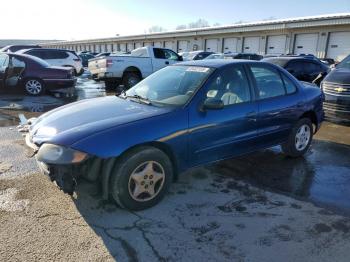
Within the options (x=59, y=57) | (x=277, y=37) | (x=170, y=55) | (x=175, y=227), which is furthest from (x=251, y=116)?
(x=277, y=37)

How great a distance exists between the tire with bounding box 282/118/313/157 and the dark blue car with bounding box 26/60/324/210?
0.03 meters

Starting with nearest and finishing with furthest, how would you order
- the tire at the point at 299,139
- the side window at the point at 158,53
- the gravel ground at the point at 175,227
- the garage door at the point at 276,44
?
the gravel ground at the point at 175,227, the tire at the point at 299,139, the side window at the point at 158,53, the garage door at the point at 276,44

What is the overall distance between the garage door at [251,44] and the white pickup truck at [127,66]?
25.2 meters

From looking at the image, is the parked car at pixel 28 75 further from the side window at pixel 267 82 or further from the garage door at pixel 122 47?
the garage door at pixel 122 47

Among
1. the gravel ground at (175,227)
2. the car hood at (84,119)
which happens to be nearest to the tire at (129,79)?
the car hood at (84,119)

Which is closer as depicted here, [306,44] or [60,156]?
[60,156]

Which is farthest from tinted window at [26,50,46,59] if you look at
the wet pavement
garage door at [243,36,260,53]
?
garage door at [243,36,260,53]

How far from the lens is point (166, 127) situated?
12.3 feet

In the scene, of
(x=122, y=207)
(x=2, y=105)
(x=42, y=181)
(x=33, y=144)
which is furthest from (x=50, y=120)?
(x=2, y=105)

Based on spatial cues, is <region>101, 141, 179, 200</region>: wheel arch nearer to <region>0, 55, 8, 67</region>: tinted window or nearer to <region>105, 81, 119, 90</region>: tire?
<region>0, 55, 8, 67</region>: tinted window

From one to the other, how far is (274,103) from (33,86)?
9.27m

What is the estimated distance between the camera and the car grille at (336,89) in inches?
289

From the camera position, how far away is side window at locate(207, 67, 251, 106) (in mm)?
4336

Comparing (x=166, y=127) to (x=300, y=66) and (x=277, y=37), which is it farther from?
(x=277, y=37)
